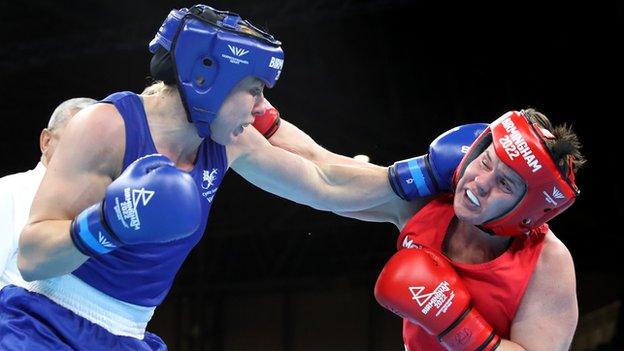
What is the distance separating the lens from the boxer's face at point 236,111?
7.27 ft

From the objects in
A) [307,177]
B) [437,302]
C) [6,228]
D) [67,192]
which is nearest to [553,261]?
[437,302]

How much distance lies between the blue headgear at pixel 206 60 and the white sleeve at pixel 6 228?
3.15 ft

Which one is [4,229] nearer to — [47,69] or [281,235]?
[47,69]

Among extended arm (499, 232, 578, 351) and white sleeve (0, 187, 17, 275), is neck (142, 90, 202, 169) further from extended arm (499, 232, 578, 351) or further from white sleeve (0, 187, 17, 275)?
extended arm (499, 232, 578, 351)

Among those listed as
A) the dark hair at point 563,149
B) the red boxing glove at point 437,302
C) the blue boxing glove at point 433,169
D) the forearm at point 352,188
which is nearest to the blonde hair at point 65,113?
the forearm at point 352,188

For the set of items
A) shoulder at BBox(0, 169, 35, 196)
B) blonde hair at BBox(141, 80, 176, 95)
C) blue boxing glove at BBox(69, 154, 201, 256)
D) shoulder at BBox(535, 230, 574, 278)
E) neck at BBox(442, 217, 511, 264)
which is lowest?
shoulder at BBox(0, 169, 35, 196)

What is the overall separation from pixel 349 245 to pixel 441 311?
24.0 ft

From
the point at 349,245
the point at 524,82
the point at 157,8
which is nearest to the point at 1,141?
the point at 157,8

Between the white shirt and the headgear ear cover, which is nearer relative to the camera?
the headgear ear cover

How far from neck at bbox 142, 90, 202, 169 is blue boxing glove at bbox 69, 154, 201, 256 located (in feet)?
0.94

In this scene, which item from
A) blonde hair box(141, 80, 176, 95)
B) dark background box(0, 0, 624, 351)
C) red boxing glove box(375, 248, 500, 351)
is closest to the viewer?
blonde hair box(141, 80, 176, 95)

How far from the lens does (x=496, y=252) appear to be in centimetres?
276

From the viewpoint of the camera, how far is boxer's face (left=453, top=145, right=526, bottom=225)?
251 centimetres

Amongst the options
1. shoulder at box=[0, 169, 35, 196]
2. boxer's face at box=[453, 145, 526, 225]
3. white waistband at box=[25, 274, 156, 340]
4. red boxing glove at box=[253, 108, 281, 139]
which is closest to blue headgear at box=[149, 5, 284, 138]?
white waistband at box=[25, 274, 156, 340]
